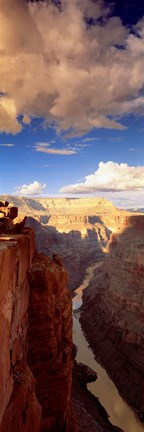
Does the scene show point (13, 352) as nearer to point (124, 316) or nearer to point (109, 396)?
point (109, 396)

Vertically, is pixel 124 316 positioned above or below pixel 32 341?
below

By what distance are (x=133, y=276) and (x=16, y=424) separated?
5449 cm

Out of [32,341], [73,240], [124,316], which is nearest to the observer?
[32,341]

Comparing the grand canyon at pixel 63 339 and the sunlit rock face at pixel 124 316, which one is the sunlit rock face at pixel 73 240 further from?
the grand canyon at pixel 63 339

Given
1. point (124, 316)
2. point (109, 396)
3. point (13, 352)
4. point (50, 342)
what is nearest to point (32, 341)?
point (50, 342)

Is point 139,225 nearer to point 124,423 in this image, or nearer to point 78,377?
point 78,377

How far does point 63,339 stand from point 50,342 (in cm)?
231

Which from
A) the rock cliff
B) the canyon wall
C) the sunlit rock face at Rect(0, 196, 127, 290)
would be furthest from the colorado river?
the sunlit rock face at Rect(0, 196, 127, 290)

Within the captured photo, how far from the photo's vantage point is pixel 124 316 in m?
58.5

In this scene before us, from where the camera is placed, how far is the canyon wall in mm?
11680

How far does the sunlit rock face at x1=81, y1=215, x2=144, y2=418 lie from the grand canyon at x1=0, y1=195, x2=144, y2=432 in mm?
160

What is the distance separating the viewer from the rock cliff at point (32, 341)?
38.3 ft

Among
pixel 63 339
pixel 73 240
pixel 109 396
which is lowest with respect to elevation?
pixel 109 396

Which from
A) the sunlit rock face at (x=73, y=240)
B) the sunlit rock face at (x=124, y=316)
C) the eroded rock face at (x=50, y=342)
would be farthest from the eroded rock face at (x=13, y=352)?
the sunlit rock face at (x=73, y=240)
